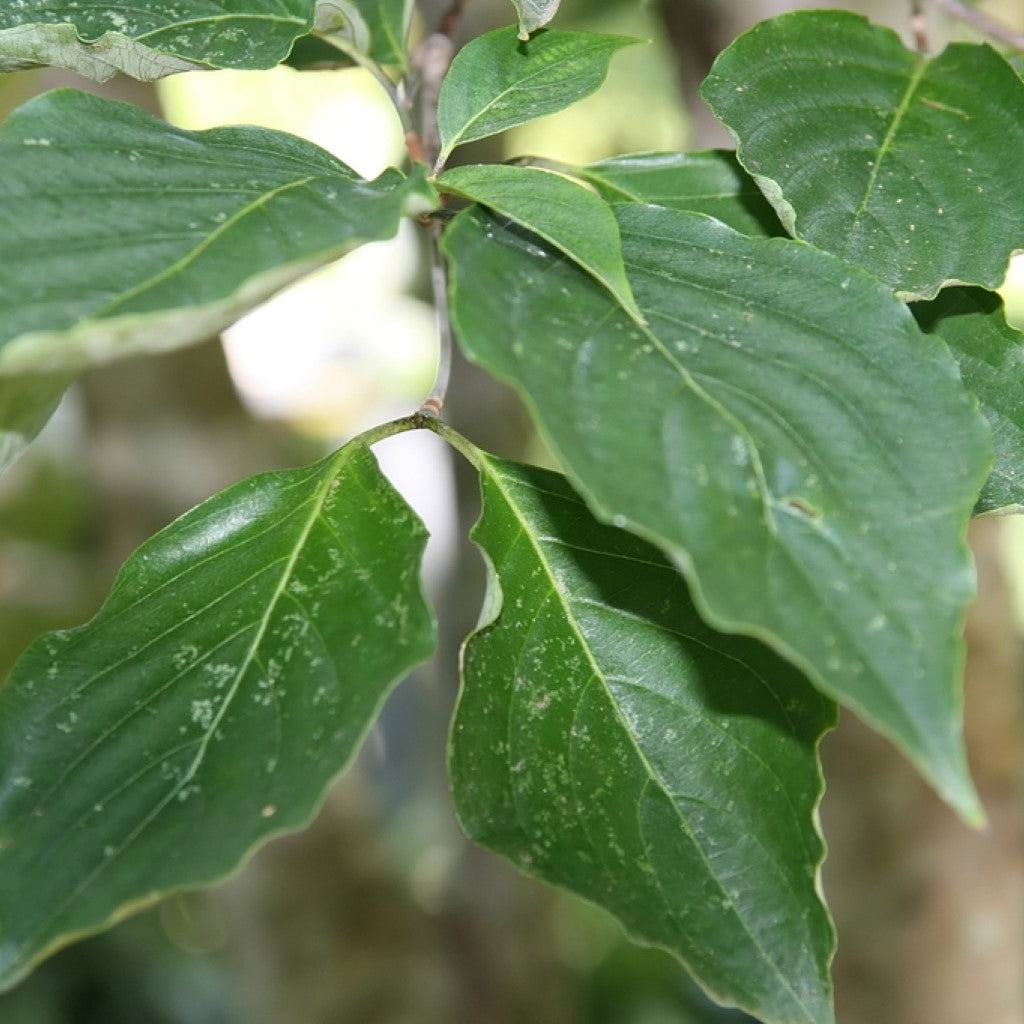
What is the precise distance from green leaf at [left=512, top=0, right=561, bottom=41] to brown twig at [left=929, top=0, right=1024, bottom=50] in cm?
26

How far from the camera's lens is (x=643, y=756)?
2.03 feet

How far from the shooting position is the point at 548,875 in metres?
0.62

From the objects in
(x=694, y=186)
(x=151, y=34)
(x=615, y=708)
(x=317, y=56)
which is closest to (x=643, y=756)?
(x=615, y=708)

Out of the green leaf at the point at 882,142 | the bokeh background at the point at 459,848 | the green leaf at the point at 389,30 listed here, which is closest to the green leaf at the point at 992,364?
the green leaf at the point at 882,142

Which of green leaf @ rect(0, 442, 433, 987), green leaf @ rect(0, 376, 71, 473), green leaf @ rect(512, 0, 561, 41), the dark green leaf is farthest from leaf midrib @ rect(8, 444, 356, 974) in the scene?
the dark green leaf

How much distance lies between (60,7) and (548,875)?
537mm

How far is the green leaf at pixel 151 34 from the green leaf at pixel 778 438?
222 millimetres

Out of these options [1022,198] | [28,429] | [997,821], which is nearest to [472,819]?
[28,429]

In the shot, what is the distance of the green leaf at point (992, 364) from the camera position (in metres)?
0.61

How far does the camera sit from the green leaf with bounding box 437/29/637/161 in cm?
63

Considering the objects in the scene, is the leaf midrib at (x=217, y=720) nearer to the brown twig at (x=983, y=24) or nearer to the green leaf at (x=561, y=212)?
the green leaf at (x=561, y=212)

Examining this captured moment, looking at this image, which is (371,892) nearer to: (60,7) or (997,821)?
(997,821)

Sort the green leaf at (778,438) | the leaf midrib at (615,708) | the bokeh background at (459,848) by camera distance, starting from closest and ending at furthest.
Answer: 1. the green leaf at (778,438)
2. the leaf midrib at (615,708)
3. the bokeh background at (459,848)

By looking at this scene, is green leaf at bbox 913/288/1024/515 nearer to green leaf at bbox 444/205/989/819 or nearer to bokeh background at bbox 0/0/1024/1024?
green leaf at bbox 444/205/989/819
